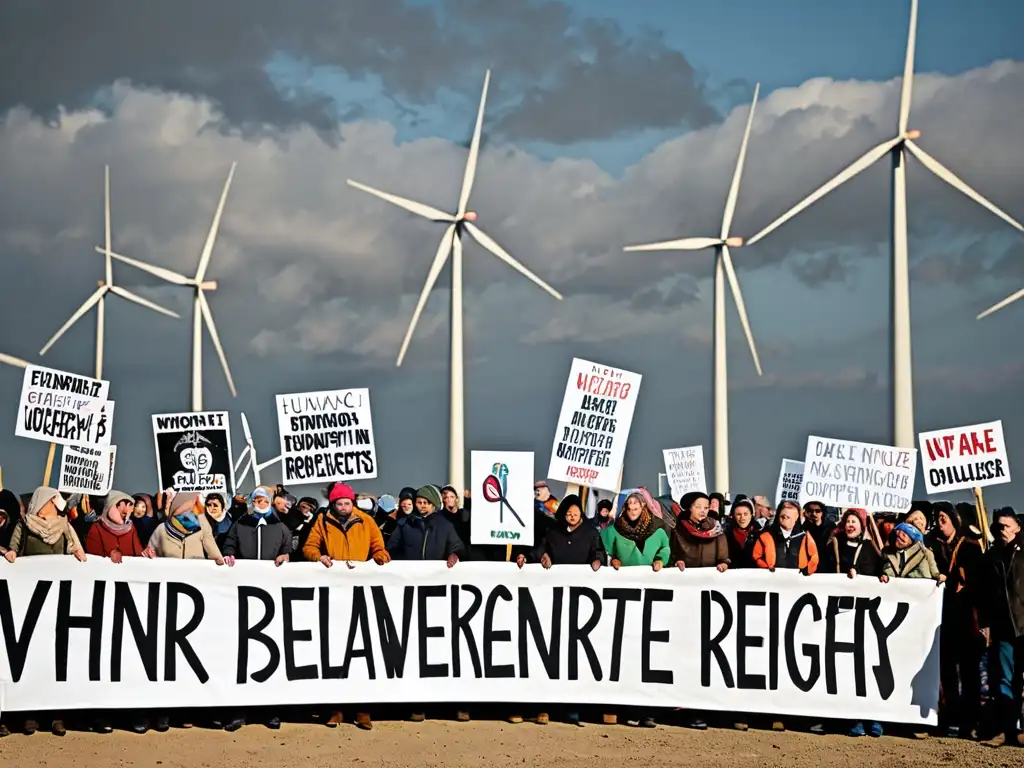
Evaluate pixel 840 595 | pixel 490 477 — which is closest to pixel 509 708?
pixel 490 477

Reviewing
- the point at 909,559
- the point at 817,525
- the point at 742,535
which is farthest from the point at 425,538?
the point at 909,559

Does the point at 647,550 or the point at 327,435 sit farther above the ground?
the point at 327,435

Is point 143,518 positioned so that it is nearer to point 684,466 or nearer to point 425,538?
point 425,538

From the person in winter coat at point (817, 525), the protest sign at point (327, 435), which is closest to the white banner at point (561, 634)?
the person in winter coat at point (817, 525)

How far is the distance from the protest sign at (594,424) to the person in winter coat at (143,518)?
187 inches

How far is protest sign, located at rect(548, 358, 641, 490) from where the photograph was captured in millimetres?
18734

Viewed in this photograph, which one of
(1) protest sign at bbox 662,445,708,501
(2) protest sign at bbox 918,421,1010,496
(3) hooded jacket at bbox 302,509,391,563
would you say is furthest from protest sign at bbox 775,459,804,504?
(3) hooded jacket at bbox 302,509,391,563

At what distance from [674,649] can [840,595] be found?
1817mm

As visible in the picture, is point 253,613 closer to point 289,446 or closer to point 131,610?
point 131,610

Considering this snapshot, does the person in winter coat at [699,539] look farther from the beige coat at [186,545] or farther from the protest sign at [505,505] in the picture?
the beige coat at [186,545]

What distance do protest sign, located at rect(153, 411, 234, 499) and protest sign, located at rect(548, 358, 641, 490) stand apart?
15.7 ft

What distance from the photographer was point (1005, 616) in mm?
16094

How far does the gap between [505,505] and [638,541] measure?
1.45 meters

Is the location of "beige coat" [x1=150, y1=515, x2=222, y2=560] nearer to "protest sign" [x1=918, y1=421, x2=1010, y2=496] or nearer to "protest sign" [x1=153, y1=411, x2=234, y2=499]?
"protest sign" [x1=153, y1=411, x2=234, y2=499]
